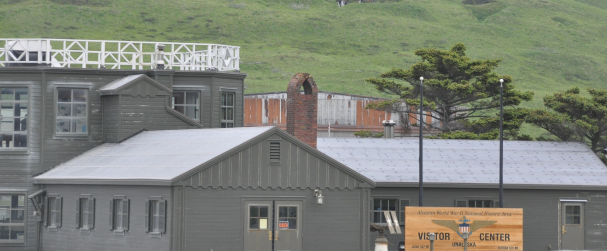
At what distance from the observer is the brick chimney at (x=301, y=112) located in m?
30.2

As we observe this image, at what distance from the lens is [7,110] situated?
34156mm

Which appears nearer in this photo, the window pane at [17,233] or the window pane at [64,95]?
the window pane at [17,233]

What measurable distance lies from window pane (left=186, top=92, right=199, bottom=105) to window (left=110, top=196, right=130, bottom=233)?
8.62 meters

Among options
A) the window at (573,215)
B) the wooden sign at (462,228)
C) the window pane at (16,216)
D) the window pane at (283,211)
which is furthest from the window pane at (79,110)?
the window at (573,215)

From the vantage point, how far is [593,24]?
14550 centimetres

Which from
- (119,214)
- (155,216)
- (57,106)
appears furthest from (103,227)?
(57,106)

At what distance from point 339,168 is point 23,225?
39.8 feet

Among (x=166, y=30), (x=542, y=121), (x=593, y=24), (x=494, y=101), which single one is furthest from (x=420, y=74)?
(x=593, y=24)

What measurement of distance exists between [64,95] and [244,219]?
10691 mm

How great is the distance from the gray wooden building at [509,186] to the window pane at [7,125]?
11208 mm

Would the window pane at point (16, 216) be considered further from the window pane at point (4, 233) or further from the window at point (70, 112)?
the window at point (70, 112)

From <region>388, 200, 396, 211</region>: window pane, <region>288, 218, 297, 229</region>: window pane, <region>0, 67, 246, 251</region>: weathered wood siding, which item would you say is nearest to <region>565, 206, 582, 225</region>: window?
<region>388, 200, 396, 211</region>: window pane

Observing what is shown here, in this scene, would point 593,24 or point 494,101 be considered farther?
point 593,24

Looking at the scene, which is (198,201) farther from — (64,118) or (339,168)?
(64,118)
